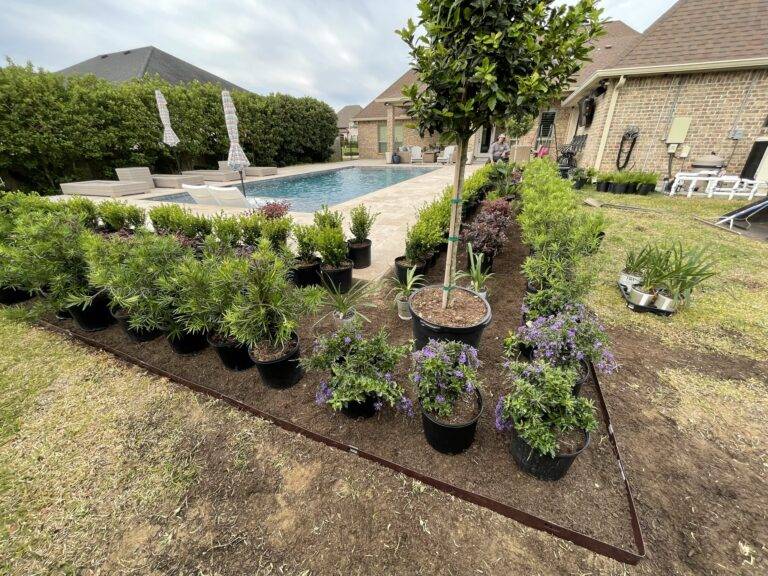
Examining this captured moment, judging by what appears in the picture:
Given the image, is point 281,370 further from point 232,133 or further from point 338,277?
point 232,133

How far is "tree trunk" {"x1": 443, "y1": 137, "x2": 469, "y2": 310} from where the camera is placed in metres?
2.24

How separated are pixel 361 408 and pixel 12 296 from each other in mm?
5365

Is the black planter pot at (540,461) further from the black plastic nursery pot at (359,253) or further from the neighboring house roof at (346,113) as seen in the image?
the neighboring house roof at (346,113)

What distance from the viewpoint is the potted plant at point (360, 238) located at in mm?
4281

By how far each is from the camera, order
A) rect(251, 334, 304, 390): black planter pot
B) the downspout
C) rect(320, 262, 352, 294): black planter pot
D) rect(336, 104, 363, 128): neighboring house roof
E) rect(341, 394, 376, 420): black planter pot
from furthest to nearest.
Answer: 1. rect(336, 104, 363, 128): neighboring house roof
2. the downspout
3. rect(320, 262, 352, 294): black planter pot
4. rect(251, 334, 304, 390): black planter pot
5. rect(341, 394, 376, 420): black planter pot

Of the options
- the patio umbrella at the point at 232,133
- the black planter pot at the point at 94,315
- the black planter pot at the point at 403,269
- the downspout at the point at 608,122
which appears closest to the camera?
the black planter pot at the point at 94,315

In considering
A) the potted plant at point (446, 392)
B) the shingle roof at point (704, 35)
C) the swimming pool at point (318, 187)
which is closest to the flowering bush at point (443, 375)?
the potted plant at point (446, 392)

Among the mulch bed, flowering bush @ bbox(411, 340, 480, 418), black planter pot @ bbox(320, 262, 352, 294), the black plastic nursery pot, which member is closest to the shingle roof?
the black plastic nursery pot

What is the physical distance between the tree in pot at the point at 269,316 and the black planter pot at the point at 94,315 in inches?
78.6

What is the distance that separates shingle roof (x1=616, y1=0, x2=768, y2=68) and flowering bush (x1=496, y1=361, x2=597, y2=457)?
12.8 metres

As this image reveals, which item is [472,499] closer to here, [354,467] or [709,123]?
[354,467]

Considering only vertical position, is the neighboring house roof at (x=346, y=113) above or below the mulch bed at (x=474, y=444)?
above

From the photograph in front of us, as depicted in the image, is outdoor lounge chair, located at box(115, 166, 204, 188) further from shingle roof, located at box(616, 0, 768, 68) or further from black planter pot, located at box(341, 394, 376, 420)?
shingle roof, located at box(616, 0, 768, 68)

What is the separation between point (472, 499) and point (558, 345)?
109 centimetres
